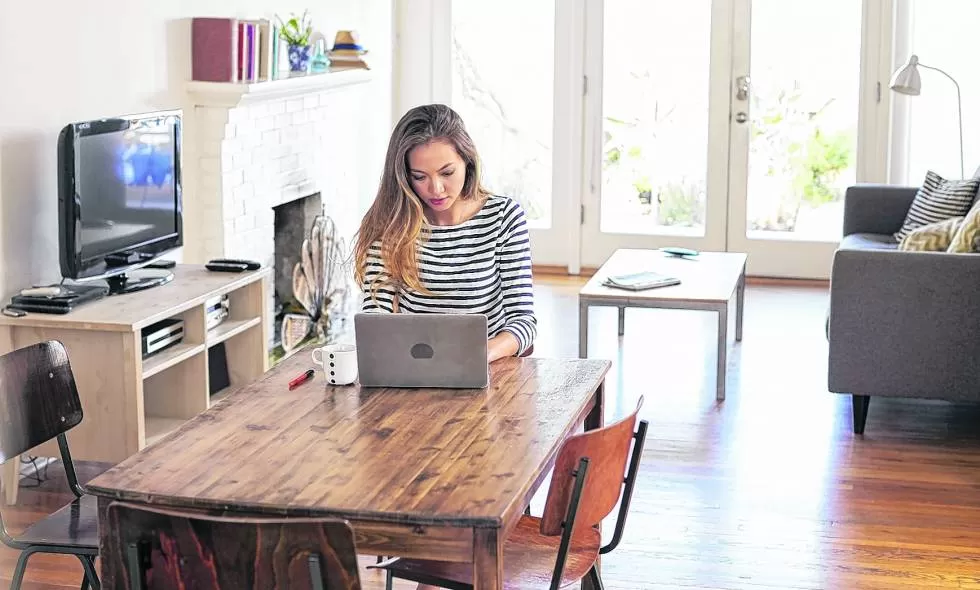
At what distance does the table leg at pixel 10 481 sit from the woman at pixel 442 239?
62.9 inches

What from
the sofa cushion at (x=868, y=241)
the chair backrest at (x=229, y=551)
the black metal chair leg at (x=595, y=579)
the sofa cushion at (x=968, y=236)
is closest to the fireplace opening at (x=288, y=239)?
the sofa cushion at (x=868, y=241)

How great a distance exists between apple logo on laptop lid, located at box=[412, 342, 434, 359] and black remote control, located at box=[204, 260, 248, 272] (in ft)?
7.51

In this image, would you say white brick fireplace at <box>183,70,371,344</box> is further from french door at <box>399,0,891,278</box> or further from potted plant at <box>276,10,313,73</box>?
french door at <box>399,0,891,278</box>

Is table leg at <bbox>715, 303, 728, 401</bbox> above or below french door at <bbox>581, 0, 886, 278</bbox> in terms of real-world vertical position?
below

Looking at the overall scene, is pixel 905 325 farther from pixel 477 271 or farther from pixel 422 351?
pixel 422 351

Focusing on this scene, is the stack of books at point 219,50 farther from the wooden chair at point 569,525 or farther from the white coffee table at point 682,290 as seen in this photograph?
the wooden chair at point 569,525

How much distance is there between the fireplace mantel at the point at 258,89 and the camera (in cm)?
525

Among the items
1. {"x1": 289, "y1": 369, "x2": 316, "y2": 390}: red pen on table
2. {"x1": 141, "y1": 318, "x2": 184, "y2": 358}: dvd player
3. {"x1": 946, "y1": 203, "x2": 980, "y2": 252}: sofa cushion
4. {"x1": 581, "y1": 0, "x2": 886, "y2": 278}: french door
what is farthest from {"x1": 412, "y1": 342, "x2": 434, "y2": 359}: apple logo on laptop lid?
{"x1": 581, "y1": 0, "x2": 886, "y2": 278}: french door

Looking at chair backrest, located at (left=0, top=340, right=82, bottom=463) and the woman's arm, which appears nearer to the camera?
chair backrest, located at (left=0, top=340, right=82, bottom=463)

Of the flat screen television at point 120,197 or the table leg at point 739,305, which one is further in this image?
the table leg at point 739,305

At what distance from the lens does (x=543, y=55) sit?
26.7 feet

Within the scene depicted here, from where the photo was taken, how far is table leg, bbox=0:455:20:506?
420cm

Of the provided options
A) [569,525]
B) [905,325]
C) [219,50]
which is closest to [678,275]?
[905,325]

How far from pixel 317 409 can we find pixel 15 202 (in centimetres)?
203
